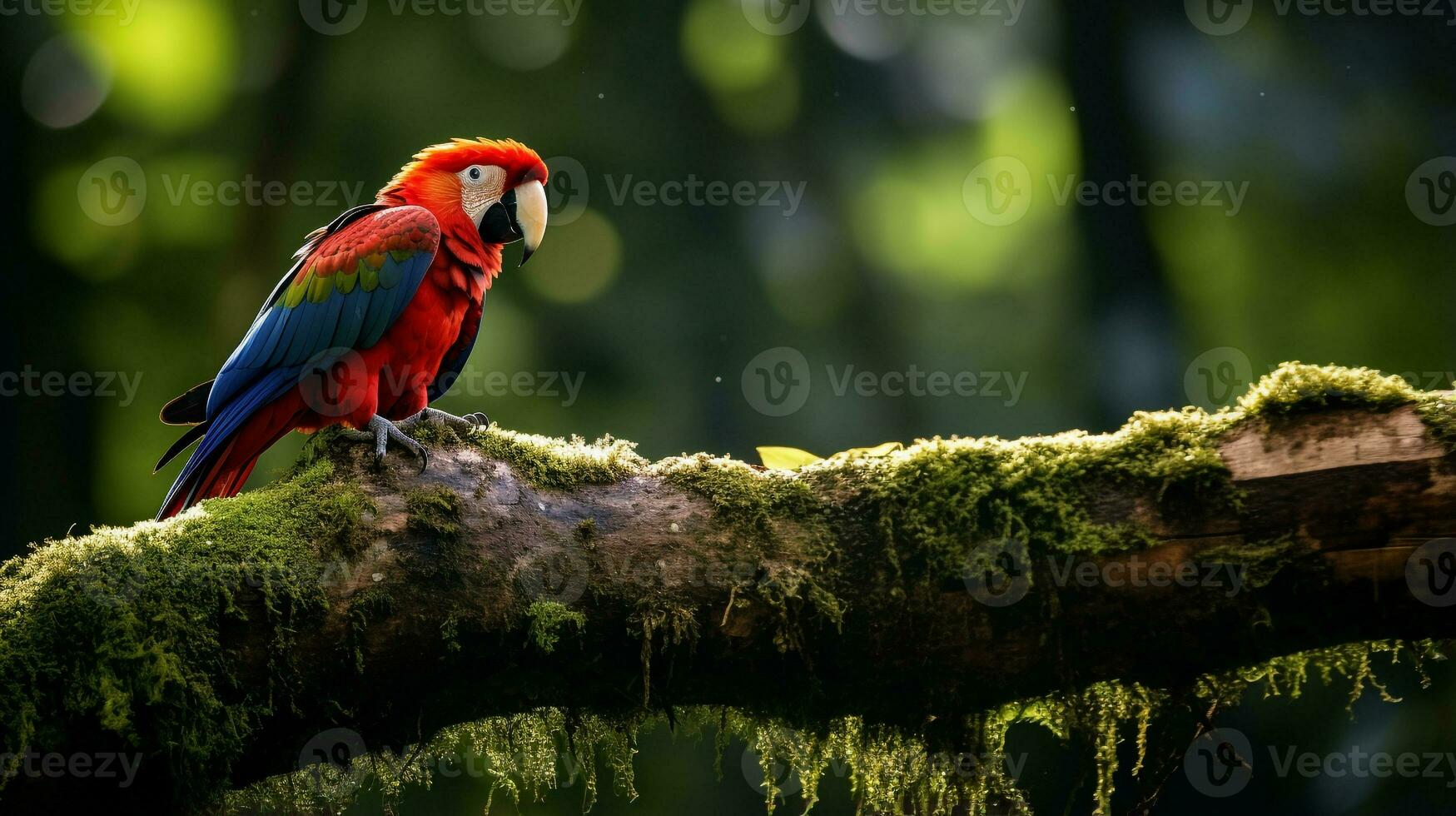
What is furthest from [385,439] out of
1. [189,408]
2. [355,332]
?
[189,408]

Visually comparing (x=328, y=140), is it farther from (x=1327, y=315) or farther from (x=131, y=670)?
(x=1327, y=315)

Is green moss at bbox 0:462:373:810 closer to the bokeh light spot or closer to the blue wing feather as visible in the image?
the blue wing feather

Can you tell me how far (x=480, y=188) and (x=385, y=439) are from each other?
1.71m

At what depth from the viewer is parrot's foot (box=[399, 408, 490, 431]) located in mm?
2854

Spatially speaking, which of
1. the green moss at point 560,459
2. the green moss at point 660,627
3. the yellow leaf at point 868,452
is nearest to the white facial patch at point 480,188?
the green moss at point 560,459

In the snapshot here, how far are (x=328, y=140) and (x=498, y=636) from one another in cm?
613

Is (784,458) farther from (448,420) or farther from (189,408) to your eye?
(189,408)

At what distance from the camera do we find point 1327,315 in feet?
22.4

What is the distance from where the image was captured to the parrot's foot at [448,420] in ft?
9.36

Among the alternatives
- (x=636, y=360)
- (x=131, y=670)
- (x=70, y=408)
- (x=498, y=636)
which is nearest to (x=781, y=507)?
(x=498, y=636)

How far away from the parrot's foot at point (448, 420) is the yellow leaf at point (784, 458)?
0.86 metres

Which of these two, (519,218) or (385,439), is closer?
(385,439)

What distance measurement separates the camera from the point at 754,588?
91.1 inches

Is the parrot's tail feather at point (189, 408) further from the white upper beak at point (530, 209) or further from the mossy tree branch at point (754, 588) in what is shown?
the mossy tree branch at point (754, 588)
